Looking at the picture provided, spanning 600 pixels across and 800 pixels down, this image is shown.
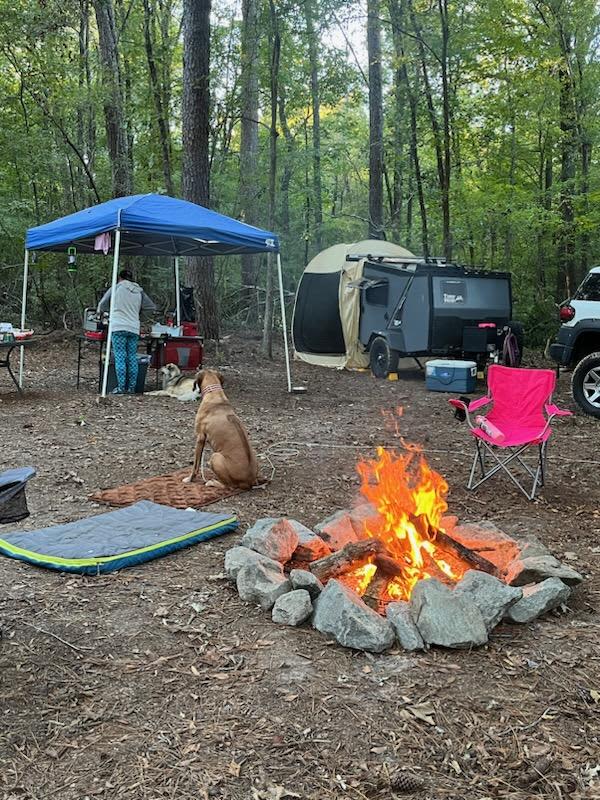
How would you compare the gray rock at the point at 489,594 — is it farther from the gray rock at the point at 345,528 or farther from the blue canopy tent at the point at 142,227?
the blue canopy tent at the point at 142,227

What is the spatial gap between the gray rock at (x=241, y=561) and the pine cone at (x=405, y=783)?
1499mm

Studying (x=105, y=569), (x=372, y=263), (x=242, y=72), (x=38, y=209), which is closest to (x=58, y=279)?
(x=38, y=209)

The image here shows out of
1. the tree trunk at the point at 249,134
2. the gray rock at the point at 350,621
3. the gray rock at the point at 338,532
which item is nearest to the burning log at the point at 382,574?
the gray rock at the point at 350,621

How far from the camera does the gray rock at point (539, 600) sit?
329cm

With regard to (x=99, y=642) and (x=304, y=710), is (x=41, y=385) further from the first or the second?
(x=304, y=710)

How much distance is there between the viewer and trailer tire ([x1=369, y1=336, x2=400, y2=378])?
11852mm

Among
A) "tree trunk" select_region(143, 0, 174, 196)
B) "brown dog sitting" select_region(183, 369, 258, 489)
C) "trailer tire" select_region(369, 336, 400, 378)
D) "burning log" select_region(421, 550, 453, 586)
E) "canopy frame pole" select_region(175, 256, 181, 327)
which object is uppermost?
"tree trunk" select_region(143, 0, 174, 196)

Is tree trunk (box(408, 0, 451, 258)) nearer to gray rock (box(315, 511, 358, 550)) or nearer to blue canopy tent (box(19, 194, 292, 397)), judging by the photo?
blue canopy tent (box(19, 194, 292, 397))

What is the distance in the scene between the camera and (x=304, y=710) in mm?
2623

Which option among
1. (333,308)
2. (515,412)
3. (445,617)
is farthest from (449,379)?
(445,617)

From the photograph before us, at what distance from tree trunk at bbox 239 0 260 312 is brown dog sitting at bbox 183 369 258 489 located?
26.6ft

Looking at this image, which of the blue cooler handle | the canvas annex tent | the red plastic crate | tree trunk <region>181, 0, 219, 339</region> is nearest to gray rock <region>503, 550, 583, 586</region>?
the blue cooler handle

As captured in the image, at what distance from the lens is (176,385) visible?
10164mm

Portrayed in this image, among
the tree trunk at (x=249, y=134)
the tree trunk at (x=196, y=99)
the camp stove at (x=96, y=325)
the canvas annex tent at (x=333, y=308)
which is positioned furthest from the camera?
the tree trunk at (x=249, y=134)
